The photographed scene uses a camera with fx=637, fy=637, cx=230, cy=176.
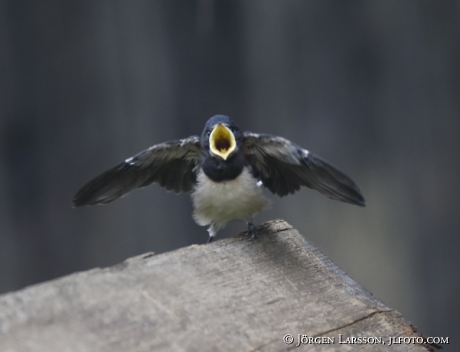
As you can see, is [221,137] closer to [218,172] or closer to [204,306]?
[218,172]

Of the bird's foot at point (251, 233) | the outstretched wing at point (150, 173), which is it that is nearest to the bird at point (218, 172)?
the outstretched wing at point (150, 173)

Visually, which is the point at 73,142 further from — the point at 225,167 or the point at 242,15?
the point at 225,167

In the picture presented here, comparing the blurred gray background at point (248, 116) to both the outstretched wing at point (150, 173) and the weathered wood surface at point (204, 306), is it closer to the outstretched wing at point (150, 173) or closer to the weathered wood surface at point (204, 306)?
the outstretched wing at point (150, 173)

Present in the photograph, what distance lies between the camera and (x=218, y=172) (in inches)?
103

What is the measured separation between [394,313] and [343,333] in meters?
0.22

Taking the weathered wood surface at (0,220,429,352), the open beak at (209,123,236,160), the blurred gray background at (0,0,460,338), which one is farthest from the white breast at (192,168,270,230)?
the blurred gray background at (0,0,460,338)

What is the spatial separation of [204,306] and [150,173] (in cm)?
118

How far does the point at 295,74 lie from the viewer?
393 centimetres

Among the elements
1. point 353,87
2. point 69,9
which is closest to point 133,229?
point 69,9

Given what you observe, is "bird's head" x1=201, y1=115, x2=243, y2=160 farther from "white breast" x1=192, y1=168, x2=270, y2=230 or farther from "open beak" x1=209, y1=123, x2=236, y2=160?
"white breast" x1=192, y1=168, x2=270, y2=230

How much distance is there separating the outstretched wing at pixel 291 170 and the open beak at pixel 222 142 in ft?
0.23

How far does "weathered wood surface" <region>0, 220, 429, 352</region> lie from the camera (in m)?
1.44

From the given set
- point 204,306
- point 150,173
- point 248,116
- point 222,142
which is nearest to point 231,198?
point 222,142

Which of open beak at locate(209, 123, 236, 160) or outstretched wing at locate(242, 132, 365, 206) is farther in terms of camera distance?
open beak at locate(209, 123, 236, 160)
